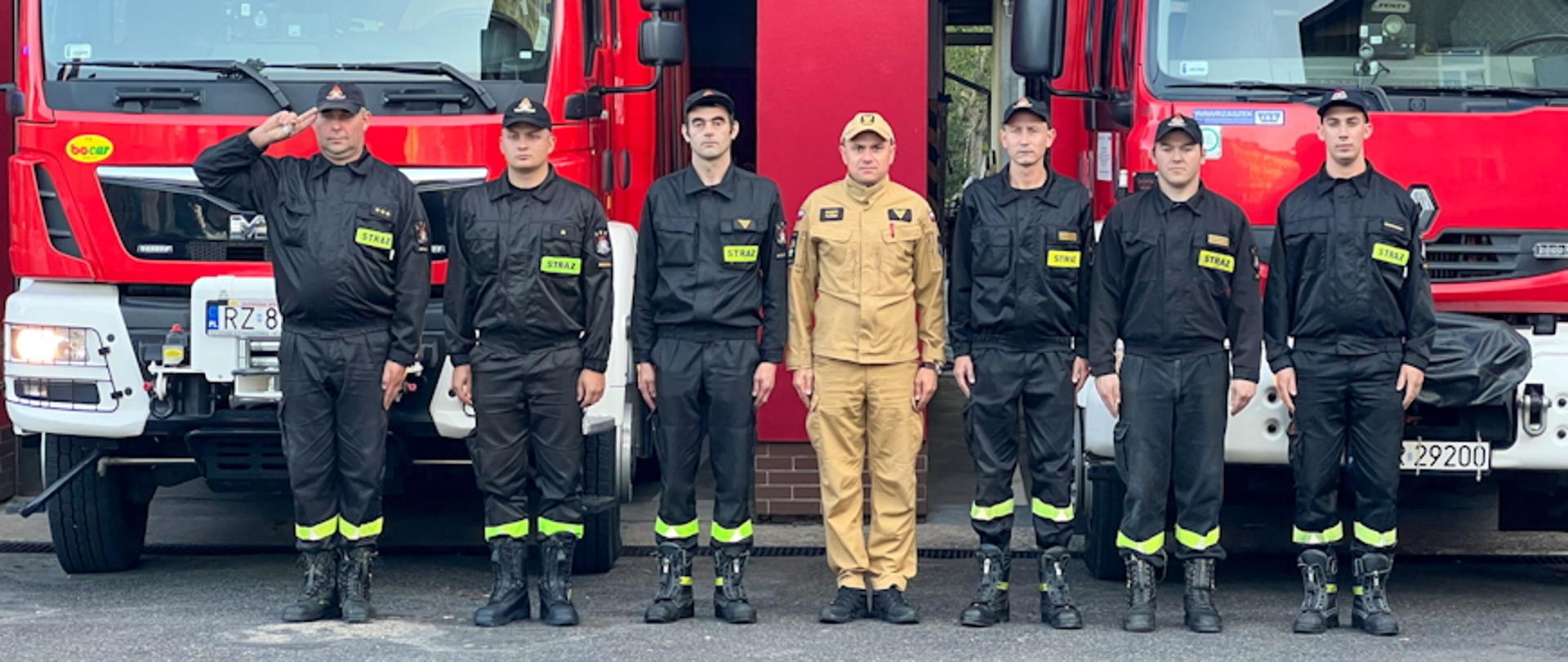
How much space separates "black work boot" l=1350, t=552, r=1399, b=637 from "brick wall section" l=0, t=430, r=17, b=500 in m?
6.09

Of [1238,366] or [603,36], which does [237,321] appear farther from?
[1238,366]

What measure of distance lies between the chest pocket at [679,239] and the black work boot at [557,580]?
0.97 metres

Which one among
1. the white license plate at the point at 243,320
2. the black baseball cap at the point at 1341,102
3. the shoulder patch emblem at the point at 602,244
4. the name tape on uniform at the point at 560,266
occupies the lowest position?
the white license plate at the point at 243,320

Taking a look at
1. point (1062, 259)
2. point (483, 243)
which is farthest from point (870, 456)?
point (483, 243)

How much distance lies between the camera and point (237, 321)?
6777 millimetres

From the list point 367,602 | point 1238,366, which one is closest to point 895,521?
point 1238,366

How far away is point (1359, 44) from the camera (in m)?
6.93

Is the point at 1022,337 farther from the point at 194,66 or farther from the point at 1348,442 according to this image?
the point at 194,66

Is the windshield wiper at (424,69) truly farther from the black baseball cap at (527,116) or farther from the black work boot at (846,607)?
the black work boot at (846,607)

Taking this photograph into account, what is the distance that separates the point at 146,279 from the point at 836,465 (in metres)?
2.44

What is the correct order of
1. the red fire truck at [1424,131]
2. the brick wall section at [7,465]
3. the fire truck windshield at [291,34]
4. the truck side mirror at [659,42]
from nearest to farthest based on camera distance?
1. the red fire truck at [1424,131]
2. the fire truck windshield at [291,34]
3. the truck side mirror at [659,42]
4. the brick wall section at [7,465]

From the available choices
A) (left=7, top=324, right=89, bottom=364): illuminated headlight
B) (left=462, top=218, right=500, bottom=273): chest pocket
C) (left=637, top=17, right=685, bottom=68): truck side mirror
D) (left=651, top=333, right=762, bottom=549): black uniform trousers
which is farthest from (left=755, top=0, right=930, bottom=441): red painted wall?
(left=7, top=324, right=89, bottom=364): illuminated headlight

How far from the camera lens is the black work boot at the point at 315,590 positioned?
667cm

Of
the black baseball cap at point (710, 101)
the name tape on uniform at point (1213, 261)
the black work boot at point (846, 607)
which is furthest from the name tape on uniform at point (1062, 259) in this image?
the black work boot at point (846, 607)
